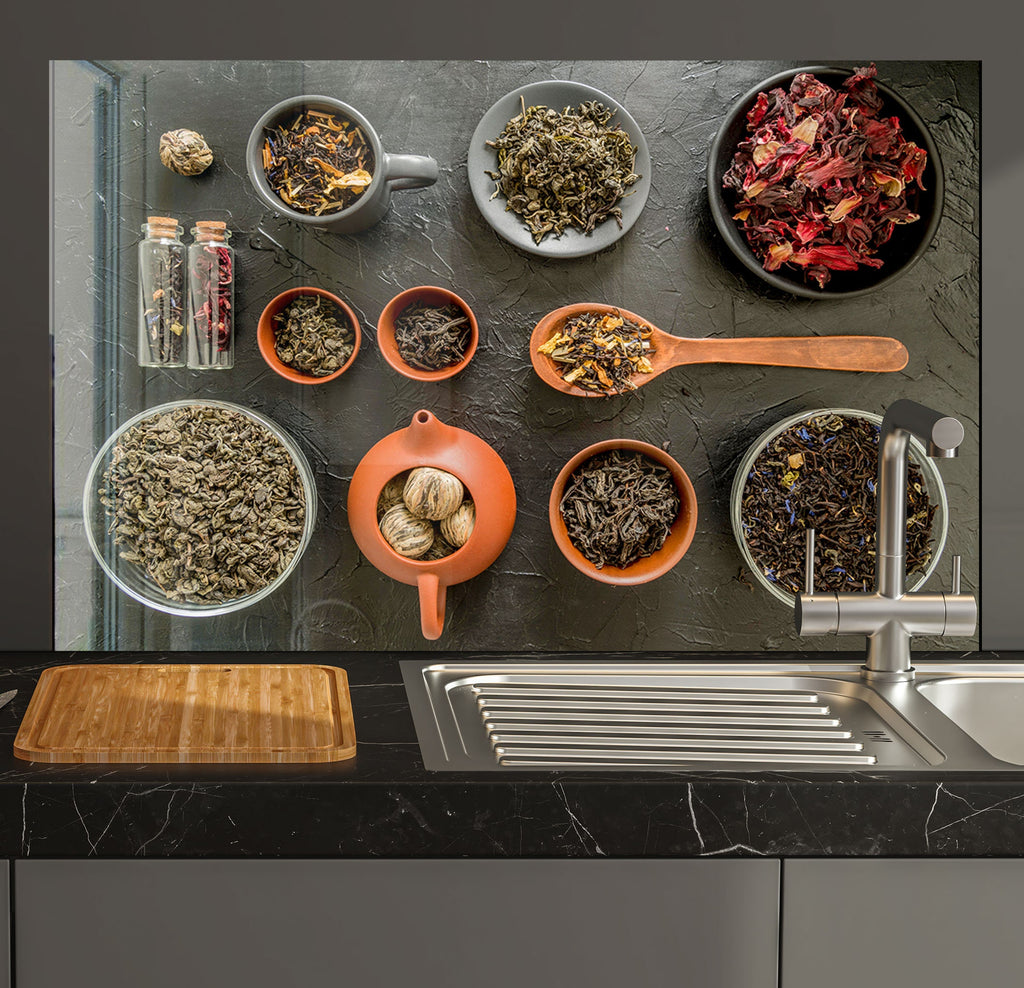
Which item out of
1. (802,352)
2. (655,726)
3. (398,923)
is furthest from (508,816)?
(802,352)

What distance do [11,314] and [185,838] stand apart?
2.92 ft

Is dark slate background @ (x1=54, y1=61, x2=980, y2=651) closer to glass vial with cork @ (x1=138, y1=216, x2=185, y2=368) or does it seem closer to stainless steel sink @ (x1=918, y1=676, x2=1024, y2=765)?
glass vial with cork @ (x1=138, y1=216, x2=185, y2=368)

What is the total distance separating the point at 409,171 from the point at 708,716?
867 mm

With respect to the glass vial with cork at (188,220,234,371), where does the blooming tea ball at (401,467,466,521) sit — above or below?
below

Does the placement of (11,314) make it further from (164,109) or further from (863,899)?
(863,899)

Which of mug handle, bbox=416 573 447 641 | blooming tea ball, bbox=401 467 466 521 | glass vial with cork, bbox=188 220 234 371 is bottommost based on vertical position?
mug handle, bbox=416 573 447 641

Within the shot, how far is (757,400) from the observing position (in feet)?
5.47

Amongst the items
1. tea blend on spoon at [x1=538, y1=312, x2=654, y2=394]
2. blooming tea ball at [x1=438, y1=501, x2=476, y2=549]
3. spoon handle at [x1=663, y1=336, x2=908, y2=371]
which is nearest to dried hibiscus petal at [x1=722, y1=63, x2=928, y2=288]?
spoon handle at [x1=663, y1=336, x2=908, y2=371]

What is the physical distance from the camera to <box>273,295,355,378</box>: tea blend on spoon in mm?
1621

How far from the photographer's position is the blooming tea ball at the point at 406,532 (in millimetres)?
1538

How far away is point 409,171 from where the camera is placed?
1.54m

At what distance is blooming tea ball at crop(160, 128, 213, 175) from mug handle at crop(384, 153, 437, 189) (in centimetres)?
29

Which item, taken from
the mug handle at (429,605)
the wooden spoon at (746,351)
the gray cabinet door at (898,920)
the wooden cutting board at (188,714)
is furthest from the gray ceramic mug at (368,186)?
the gray cabinet door at (898,920)

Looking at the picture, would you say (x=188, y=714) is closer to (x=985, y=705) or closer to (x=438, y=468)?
(x=438, y=468)
